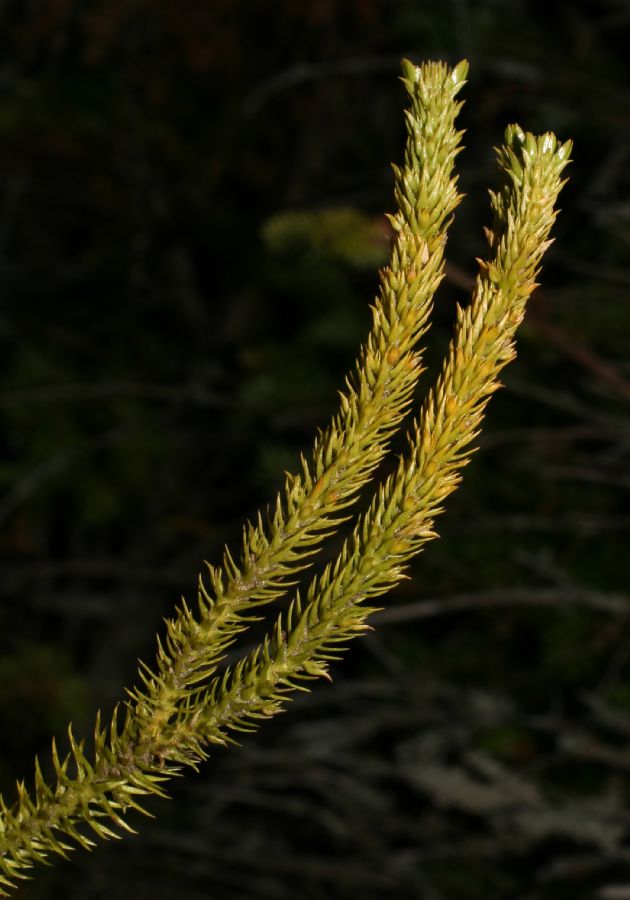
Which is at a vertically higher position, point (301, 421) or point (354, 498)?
point (301, 421)

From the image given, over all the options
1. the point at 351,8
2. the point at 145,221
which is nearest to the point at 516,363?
the point at 145,221

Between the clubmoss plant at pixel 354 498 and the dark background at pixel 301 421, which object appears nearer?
the clubmoss plant at pixel 354 498

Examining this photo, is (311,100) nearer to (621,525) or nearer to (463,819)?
(621,525)

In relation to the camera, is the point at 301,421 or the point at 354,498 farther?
the point at 301,421

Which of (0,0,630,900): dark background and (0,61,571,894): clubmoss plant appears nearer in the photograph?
(0,61,571,894): clubmoss plant
